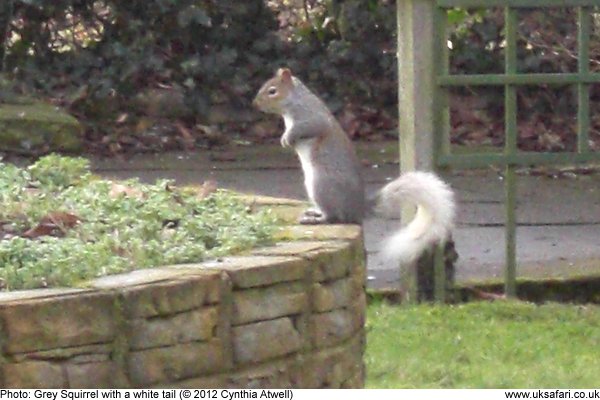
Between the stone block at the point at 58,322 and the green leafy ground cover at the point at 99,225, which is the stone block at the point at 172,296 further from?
the green leafy ground cover at the point at 99,225

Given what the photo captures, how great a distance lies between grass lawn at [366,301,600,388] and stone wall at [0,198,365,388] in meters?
1.04

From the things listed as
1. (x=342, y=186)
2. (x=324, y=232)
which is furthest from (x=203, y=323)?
(x=342, y=186)

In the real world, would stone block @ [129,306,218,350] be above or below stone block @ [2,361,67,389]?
above

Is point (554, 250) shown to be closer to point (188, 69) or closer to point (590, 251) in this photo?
point (590, 251)

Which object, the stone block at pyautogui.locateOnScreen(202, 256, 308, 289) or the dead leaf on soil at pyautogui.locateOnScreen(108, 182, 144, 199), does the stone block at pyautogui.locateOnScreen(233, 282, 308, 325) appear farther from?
the dead leaf on soil at pyautogui.locateOnScreen(108, 182, 144, 199)

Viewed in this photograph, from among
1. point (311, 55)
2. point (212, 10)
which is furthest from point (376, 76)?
point (212, 10)

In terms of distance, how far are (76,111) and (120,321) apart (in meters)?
8.22

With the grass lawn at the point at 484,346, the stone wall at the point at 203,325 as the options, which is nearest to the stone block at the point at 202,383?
the stone wall at the point at 203,325

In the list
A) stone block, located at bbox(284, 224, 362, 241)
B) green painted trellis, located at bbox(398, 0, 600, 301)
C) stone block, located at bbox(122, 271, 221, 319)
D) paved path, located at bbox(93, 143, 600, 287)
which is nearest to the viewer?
stone block, located at bbox(122, 271, 221, 319)

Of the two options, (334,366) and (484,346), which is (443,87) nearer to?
(484,346)

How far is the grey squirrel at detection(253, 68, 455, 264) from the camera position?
571 cm

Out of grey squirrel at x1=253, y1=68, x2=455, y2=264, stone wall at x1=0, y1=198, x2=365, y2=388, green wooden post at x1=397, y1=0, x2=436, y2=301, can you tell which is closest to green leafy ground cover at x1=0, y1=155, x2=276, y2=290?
stone wall at x1=0, y1=198, x2=365, y2=388

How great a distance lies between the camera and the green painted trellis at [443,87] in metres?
7.07

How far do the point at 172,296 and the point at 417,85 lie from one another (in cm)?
331
